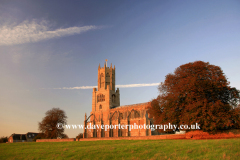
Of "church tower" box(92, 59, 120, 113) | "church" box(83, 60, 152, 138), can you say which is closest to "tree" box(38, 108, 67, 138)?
"church" box(83, 60, 152, 138)

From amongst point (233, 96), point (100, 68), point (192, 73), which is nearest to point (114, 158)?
point (192, 73)

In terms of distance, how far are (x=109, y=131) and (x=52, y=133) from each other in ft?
61.1

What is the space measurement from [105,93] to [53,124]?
116 ft

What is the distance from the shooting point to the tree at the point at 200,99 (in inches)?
882

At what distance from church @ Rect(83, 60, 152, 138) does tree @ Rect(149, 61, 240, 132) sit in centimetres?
941

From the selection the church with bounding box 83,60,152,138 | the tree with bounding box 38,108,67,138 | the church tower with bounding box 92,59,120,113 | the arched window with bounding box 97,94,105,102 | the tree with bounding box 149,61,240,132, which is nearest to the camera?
the tree with bounding box 149,61,240,132

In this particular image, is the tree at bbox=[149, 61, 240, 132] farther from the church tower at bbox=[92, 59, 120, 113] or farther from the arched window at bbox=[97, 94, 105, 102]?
the arched window at bbox=[97, 94, 105, 102]

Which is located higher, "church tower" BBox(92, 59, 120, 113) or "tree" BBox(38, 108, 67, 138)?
"church tower" BBox(92, 59, 120, 113)

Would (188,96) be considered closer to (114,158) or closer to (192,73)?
(192,73)

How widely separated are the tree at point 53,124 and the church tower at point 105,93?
29.0m

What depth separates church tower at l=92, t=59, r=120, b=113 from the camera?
80.7m

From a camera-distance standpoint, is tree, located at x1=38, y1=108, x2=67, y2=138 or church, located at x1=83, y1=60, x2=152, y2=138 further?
church, located at x1=83, y1=60, x2=152, y2=138

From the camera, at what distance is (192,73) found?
26047 millimetres

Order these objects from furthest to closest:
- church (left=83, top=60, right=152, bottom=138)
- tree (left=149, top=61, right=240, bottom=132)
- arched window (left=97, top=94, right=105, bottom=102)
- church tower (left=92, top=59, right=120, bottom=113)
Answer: arched window (left=97, top=94, right=105, bottom=102), church tower (left=92, top=59, right=120, bottom=113), church (left=83, top=60, right=152, bottom=138), tree (left=149, top=61, right=240, bottom=132)
